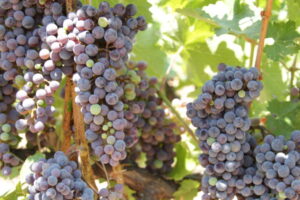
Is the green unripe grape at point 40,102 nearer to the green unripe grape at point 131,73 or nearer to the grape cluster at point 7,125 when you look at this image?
the grape cluster at point 7,125

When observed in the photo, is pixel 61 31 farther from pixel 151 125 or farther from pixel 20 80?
pixel 151 125

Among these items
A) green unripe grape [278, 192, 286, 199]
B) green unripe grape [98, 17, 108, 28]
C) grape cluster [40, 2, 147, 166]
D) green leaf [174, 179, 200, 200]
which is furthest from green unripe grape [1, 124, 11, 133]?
green unripe grape [278, 192, 286, 199]

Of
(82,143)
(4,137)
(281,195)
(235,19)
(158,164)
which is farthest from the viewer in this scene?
(158,164)

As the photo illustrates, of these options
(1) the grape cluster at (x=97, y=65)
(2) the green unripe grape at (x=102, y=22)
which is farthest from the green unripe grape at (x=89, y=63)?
(2) the green unripe grape at (x=102, y=22)

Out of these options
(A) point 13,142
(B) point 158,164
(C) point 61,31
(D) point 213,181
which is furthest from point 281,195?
(A) point 13,142

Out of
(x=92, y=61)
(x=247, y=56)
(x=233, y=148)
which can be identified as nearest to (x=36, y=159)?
(x=92, y=61)

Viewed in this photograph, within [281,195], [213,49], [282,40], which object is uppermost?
[213,49]
